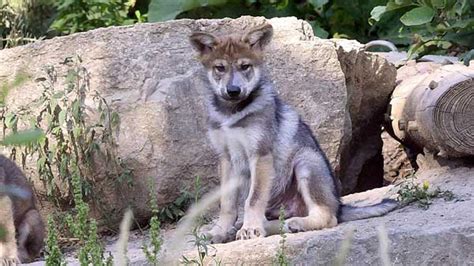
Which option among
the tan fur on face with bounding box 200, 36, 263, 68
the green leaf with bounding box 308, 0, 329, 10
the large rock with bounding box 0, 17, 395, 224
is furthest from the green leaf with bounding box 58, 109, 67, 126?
the green leaf with bounding box 308, 0, 329, 10

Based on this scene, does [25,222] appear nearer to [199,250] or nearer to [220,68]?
[220,68]

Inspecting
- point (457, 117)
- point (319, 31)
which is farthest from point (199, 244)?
point (319, 31)

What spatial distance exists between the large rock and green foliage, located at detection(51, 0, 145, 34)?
10.5ft

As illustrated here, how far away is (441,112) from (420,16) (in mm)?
850

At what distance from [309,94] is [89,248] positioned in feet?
14.5

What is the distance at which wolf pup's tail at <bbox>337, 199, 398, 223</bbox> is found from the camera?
18.8 feet

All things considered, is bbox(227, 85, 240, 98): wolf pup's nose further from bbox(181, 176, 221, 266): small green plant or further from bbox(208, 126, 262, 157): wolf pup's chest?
bbox(181, 176, 221, 266): small green plant

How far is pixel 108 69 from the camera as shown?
22.8 ft

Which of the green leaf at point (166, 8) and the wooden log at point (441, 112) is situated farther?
the green leaf at point (166, 8)

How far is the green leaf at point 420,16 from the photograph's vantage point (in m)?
7.07

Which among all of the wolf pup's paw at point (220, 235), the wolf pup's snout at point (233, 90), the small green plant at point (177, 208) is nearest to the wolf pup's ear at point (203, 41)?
the wolf pup's snout at point (233, 90)

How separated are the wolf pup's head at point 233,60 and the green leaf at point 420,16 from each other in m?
1.79

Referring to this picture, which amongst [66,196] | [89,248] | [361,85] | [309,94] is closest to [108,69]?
[66,196]

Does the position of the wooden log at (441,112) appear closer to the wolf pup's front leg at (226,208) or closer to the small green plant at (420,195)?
the small green plant at (420,195)
